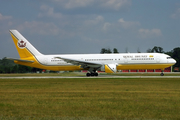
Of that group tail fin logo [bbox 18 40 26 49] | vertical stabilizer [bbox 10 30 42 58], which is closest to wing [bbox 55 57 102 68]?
vertical stabilizer [bbox 10 30 42 58]

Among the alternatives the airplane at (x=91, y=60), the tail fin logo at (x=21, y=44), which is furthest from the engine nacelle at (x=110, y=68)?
the tail fin logo at (x=21, y=44)

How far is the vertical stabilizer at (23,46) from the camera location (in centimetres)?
4119

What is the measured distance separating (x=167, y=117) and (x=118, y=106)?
8.61 feet

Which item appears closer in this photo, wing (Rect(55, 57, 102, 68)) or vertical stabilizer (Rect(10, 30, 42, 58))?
wing (Rect(55, 57, 102, 68))

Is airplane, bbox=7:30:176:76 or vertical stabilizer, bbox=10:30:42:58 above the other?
vertical stabilizer, bbox=10:30:42:58

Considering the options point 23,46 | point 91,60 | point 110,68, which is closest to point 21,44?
point 23,46

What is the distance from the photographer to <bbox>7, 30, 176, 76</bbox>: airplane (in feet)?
124

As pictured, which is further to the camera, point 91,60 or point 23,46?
point 23,46

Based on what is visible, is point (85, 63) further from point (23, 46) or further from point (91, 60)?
point (23, 46)

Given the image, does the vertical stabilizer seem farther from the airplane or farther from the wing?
the wing

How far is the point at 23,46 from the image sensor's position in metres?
41.2

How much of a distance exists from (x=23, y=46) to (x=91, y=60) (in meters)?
12.1

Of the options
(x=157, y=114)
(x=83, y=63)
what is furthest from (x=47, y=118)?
(x=83, y=63)

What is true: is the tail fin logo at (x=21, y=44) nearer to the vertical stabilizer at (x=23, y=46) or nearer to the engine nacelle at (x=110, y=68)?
the vertical stabilizer at (x=23, y=46)
